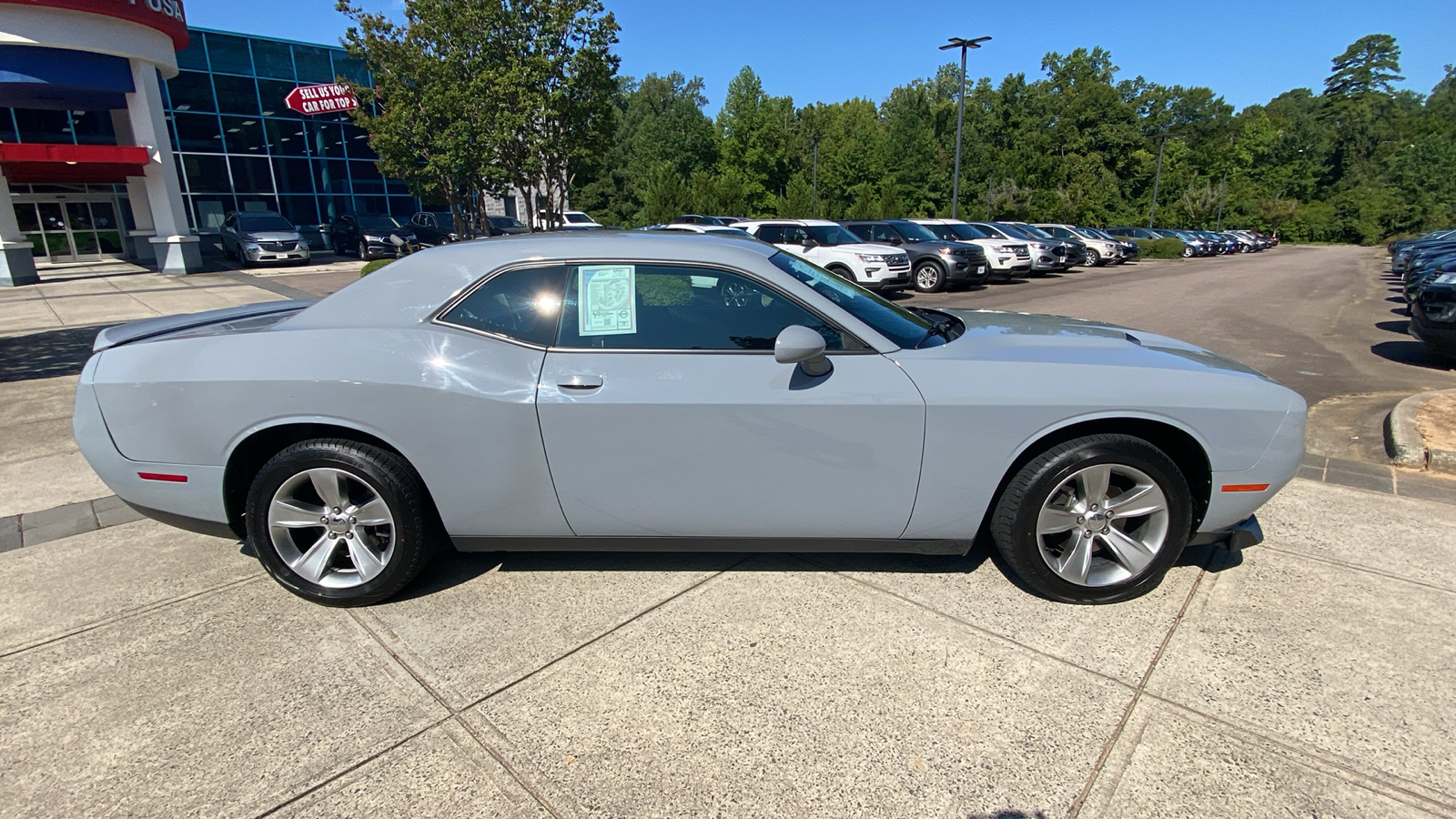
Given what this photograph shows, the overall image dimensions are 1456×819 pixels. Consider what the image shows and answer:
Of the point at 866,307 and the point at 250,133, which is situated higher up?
the point at 250,133

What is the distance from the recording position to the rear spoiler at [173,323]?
3383 millimetres

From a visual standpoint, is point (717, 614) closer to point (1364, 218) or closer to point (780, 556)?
point (780, 556)

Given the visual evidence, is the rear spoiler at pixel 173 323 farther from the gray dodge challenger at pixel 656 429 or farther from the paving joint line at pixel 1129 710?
the paving joint line at pixel 1129 710

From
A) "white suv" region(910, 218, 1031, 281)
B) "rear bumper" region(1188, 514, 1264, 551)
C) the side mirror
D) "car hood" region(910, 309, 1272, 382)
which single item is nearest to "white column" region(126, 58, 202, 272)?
"white suv" region(910, 218, 1031, 281)

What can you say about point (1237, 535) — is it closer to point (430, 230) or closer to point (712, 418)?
point (712, 418)

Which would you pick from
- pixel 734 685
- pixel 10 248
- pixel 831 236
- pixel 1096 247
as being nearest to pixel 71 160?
pixel 10 248

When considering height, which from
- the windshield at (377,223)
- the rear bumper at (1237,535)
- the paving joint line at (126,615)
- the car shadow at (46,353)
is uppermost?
the windshield at (377,223)

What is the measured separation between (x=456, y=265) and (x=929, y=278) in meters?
15.4

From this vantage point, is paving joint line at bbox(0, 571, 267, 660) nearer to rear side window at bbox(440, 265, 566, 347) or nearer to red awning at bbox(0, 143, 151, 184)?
rear side window at bbox(440, 265, 566, 347)

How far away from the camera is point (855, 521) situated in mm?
3086

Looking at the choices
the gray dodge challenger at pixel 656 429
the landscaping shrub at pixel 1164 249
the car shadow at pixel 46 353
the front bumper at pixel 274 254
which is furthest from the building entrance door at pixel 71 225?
the landscaping shrub at pixel 1164 249

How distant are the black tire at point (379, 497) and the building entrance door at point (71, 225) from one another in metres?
31.5

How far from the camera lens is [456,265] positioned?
3.22 meters

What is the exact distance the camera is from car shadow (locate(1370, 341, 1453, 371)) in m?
8.78
